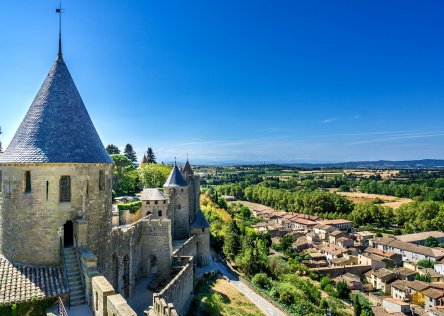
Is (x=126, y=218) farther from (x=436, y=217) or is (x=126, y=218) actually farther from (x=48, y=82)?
(x=436, y=217)

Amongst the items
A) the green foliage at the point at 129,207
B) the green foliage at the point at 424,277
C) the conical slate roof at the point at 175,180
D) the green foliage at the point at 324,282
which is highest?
the conical slate roof at the point at 175,180

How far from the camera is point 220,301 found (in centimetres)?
2819

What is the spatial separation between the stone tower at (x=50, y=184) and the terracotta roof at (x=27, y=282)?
0.31 meters

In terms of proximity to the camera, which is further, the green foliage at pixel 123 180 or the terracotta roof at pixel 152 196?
the green foliage at pixel 123 180

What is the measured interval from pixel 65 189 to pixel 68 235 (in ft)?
6.04

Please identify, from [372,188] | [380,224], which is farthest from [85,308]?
[372,188]

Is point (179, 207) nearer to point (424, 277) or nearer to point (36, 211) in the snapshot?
point (36, 211)

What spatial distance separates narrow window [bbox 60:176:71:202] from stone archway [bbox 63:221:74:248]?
0.99 m

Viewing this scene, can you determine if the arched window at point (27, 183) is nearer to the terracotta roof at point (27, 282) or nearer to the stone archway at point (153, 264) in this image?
the terracotta roof at point (27, 282)

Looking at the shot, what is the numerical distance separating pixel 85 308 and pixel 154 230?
14.5 metres

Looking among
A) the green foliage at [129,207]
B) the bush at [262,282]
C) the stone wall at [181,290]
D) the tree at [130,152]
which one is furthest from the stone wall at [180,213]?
the tree at [130,152]

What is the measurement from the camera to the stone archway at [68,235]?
12.4 m

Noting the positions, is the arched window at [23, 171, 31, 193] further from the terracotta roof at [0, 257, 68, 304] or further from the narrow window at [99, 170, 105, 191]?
the terracotta roof at [0, 257, 68, 304]

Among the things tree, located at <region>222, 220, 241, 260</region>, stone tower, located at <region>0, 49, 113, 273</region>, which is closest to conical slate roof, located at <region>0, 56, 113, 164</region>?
stone tower, located at <region>0, 49, 113, 273</region>
